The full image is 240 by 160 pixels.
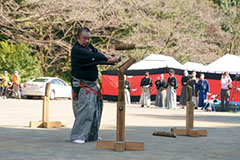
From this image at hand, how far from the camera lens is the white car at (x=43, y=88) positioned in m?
37.6

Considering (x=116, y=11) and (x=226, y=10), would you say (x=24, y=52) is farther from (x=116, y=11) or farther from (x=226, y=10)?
(x=226, y=10)

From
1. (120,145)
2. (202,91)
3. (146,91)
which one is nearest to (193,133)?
(120,145)

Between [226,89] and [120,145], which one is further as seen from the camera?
[226,89]

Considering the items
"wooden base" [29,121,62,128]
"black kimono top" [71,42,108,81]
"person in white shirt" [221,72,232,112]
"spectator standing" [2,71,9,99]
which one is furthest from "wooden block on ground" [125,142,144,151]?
"spectator standing" [2,71,9,99]

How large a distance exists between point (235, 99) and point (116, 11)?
15.1m

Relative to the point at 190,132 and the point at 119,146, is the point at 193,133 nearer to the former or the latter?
the point at 190,132

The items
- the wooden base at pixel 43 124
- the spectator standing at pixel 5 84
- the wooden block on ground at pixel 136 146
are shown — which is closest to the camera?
the wooden block on ground at pixel 136 146

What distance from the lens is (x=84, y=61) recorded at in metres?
10.6

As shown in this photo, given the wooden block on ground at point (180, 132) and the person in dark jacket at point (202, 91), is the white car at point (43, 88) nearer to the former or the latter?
the person in dark jacket at point (202, 91)

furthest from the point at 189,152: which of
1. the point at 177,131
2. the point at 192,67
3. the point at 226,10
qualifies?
the point at 226,10

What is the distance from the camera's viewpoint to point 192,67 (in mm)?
41438

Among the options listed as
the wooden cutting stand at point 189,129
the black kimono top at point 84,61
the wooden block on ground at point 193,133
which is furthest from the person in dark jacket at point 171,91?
the black kimono top at point 84,61

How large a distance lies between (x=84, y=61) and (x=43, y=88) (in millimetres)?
27290

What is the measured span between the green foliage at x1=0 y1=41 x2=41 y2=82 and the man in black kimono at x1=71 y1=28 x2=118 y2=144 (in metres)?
32.4
